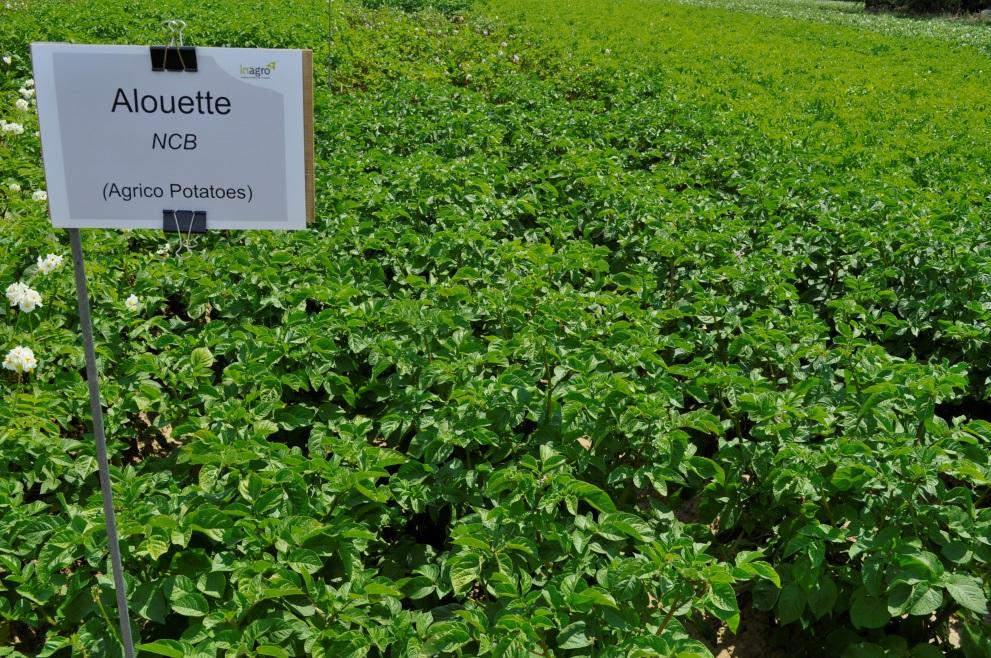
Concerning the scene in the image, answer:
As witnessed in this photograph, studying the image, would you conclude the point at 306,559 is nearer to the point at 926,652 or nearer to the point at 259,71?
the point at 259,71

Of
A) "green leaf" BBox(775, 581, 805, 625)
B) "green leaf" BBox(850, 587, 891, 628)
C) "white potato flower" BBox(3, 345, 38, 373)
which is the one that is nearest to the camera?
"green leaf" BBox(850, 587, 891, 628)

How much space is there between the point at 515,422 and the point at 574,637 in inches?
35.8

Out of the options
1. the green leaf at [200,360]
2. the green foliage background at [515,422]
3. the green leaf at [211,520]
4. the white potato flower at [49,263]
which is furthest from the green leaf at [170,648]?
the white potato flower at [49,263]

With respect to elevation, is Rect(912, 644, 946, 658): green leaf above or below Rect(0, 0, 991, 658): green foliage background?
below

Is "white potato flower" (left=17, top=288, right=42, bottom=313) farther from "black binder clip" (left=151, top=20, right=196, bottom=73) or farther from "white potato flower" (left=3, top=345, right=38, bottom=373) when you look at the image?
→ "black binder clip" (left=151, top=20, right=196, bottom=73)

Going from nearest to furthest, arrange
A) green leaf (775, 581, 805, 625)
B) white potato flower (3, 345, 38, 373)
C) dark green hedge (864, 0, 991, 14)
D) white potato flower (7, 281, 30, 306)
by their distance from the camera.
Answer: green leaf (775, 581, 805, 625)
white potato flower (3, 345, 38, 373)
white potato flower (7, 281, 30, 306)
dark green hedge (864, 0, 991, 14)

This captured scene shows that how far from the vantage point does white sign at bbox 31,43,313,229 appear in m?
1.88

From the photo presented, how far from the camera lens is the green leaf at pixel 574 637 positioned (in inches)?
82.2

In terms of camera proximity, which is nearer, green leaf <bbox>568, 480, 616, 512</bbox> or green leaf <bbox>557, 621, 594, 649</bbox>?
green leaf <bbox>557, 621, 594, 649</bbox>

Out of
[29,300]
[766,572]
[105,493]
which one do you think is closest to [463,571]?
[766,572]

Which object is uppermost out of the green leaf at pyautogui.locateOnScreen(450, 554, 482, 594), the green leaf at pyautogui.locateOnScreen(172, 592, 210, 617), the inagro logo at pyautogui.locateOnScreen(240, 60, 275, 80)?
the inagro logo at pyautogui.locateOnScreen(240, 60, 275, 80)

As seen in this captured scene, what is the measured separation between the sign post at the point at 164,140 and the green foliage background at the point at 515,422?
52cm

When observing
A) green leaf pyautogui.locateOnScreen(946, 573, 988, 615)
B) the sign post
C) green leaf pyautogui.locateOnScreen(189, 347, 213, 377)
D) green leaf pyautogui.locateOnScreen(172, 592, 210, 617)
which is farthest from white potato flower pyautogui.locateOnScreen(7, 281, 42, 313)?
green leaf pyautogui.locateOnScreen(946, 573, 988, 615)

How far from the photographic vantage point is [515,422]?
9.39 ft
